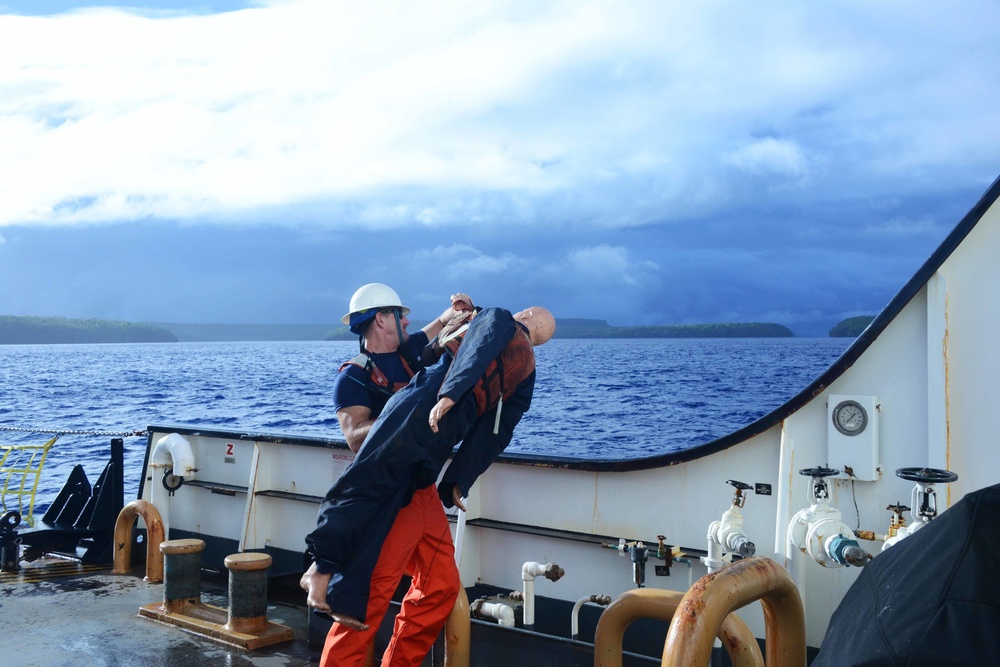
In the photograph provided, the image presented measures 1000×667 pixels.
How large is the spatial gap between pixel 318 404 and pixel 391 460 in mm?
41324

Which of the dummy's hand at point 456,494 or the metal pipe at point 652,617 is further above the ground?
the dummy's hand at point 456,494

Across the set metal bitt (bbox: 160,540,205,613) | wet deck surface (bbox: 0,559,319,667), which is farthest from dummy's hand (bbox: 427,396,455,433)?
metal bitt (bbox: 160,540,205,613)

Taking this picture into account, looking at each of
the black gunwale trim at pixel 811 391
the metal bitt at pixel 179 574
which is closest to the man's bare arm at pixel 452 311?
the black gunwale trim at pixel 811 391

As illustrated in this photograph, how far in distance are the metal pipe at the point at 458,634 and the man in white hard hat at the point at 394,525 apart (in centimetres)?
Answer: 27

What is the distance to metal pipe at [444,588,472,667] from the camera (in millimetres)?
3996

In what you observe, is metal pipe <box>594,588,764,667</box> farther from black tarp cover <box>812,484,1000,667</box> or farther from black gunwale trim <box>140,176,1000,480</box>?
black tarp cover <box>812,484,1000,667</box>

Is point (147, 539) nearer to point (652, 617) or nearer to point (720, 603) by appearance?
point (652, 617)

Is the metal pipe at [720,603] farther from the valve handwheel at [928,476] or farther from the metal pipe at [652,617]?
the valve handwheel at [928,476]

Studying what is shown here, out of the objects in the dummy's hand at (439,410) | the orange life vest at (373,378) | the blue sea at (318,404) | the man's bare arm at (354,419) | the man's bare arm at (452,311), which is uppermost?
the man's bare arm at (452,311)

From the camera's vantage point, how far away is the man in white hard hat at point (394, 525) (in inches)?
135

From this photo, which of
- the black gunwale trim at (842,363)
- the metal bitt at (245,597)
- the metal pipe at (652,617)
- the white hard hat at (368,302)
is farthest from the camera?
the metal bitt at (245,597)

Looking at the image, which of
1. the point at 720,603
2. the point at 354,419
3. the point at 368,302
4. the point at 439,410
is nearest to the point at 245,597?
the point at 354,419

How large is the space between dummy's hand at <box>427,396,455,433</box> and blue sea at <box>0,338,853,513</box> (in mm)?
8845

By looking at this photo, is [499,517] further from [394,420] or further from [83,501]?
[83,501]
